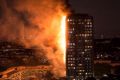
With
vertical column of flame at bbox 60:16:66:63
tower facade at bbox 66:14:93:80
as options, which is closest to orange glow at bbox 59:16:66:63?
vertical column of flame at bbox 60:16:66:63

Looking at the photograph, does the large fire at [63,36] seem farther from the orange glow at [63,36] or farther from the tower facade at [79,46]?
the tower facade at [79,46]

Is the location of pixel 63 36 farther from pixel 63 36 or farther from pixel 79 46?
pixel 79 46

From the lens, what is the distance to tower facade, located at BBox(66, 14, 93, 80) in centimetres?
1761

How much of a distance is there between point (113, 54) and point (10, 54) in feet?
23.7

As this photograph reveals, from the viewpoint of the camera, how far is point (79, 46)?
704 inches

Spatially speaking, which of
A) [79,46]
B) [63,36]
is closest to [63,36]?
[63,36]

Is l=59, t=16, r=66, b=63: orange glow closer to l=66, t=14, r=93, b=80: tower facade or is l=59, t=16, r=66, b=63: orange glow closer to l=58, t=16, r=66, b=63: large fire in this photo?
l=58, t=16, r=66, b=63: large fire

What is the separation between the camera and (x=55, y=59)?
19062 mm

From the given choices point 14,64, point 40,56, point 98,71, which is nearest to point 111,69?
point 98,71

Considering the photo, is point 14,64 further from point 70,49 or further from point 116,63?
point 116,63

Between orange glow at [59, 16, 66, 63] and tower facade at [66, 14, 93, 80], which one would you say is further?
orange glow at [59, 16, 66, 63]

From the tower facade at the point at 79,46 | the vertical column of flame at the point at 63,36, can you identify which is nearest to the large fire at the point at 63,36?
the vertical column of flame at the point at 63,36

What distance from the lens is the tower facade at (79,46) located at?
17.6 m

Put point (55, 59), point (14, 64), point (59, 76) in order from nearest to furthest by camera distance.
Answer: point (59, 76) → point (55, 59) → point (14, 64)
